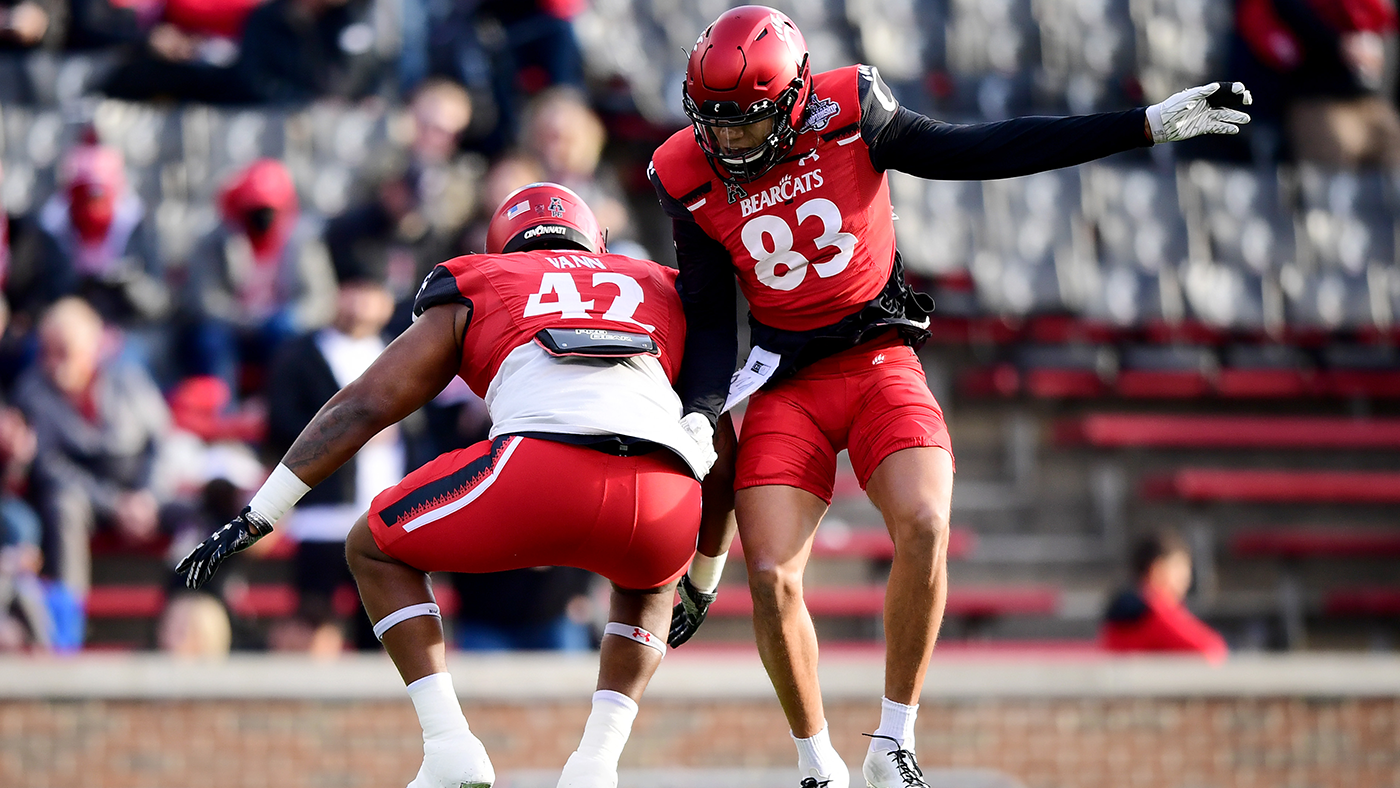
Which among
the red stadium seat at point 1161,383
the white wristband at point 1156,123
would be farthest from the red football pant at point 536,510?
the red stadium seat at point 1161,383

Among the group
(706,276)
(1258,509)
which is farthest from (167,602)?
(1258,509)

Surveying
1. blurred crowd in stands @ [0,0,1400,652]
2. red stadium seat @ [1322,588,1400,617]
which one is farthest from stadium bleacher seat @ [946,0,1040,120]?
red stadium seat @ [1322,588,1400,617]

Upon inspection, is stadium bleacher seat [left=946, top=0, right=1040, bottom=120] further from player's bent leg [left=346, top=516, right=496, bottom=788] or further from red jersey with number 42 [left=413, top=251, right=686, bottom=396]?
player's bent leg [left=346, top=516, right=496, bottom=788]

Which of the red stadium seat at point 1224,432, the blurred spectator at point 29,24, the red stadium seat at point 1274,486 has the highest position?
the blurred spectator at point 29,24

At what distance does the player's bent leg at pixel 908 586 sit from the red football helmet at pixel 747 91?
99 centimetres

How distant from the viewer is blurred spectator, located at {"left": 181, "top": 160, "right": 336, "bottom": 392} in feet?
31.5

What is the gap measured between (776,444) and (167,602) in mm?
4217

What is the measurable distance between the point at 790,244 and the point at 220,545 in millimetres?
1895

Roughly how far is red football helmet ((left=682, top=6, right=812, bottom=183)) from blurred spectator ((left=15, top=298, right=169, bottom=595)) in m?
4.82

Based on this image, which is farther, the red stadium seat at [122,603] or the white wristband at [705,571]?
the red stadium seat at [122,603]

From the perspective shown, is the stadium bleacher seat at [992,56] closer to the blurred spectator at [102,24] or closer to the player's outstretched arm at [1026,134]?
the blurred spectator at [102,24]

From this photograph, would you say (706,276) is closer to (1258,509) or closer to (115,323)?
(115,323)

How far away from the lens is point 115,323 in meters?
9.62

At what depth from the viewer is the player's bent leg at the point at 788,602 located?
201 inches
